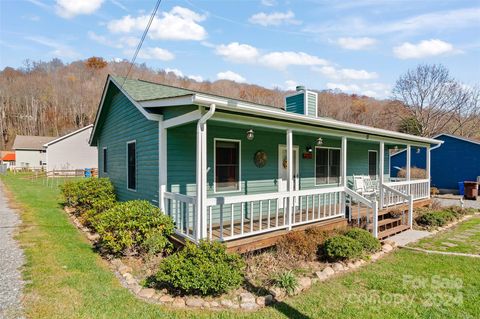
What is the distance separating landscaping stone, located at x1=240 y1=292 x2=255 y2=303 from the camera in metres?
3.98

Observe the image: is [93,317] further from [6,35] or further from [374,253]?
[6,35]

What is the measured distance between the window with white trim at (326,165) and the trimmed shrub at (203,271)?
6110 mm

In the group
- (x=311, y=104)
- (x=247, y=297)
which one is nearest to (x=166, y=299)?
(x=247, y=297)

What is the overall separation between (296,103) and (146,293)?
29.3 ft

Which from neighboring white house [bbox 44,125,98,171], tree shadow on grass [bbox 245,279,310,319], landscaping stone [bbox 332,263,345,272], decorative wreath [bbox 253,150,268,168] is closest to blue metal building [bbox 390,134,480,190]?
decorative wreath [bbox 253,150,268,168]

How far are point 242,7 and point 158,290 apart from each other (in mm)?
6139

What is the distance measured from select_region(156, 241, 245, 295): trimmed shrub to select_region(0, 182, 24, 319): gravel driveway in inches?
72.7

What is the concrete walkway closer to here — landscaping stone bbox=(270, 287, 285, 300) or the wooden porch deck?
the wooden porch deck

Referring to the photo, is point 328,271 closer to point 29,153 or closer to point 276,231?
Answer: point 276,231

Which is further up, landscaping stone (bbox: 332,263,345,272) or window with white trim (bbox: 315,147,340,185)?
window with white trim (bbox: 315,147,340,185)

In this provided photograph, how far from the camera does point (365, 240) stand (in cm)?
605

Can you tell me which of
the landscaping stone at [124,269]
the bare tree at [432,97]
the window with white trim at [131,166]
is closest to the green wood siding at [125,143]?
the window with white trim at [131,166]

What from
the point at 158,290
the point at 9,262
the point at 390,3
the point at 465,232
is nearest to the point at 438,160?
the point at 465,232

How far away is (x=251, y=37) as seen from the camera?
336 inches
